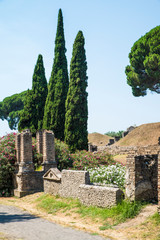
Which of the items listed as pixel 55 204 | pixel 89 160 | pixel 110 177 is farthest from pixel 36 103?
pixel 55 204

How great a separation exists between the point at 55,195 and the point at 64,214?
2.48 metres

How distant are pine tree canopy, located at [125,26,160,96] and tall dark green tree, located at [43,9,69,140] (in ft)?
38.4

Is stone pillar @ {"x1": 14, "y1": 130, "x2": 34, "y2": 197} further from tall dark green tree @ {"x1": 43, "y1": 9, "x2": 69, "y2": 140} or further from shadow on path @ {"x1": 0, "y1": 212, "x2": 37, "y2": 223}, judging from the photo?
tall dark green tree @ {"x1": 43, "y1": 9, "x2": 69, "y2": 140}

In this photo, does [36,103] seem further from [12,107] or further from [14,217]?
[12,107]

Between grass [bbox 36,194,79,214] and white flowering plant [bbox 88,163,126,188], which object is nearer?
grass [bbox 36,194,79,214]

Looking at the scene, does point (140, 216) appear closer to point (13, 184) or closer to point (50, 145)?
point (50, 145)

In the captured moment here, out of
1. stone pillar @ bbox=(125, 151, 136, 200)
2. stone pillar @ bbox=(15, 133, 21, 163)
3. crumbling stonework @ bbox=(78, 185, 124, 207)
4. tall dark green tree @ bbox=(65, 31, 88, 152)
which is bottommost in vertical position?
crumbling stonework @ bbox=(78, 185, 124, 207)

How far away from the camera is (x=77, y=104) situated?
24234mm

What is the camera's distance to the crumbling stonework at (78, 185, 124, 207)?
9931 millimetres

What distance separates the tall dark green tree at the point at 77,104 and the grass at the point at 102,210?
448 inches

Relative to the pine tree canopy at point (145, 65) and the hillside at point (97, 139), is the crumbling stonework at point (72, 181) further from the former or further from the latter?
the hillside at point (97, 139)

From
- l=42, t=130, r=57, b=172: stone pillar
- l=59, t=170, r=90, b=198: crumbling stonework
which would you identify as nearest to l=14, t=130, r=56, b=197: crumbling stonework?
l=42, t=130, r=57, b=172: stone pillar

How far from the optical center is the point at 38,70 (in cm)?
3092

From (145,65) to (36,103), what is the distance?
47.1 feet
